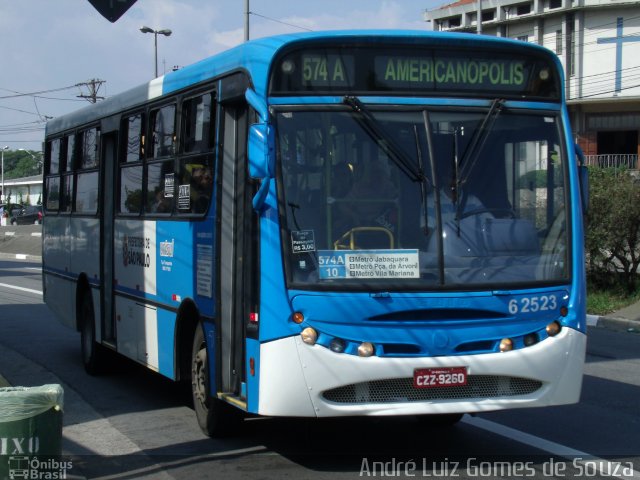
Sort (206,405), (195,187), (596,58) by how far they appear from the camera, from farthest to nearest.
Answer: (596,58)
(195,187)
(206,405)

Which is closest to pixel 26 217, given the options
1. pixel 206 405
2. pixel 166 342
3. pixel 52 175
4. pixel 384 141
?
pixel 52 175

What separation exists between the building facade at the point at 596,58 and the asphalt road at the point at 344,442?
124ft

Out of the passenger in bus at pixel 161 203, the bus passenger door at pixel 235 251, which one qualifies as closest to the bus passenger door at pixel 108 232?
the passenger in bus at pixel 161 203

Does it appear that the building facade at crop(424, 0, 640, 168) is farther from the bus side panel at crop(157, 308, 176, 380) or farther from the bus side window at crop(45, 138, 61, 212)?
the bus side panel at crop(157, 308, 176, 380)

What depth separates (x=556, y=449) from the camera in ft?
24.9

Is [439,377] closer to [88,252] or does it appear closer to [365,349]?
[365,349]

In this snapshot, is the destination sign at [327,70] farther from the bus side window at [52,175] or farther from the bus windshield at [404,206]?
the bus side window at [52,175]

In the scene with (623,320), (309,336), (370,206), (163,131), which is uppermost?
(163,131)

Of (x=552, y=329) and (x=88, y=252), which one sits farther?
(x=88, y=252)

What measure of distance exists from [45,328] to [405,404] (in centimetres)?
1161

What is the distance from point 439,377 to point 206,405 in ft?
7.88

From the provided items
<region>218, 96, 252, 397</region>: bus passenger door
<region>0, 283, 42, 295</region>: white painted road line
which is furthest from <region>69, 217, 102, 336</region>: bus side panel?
<region>0, 283, 42, 295</region>: white painted road line

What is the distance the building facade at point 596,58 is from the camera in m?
45.9

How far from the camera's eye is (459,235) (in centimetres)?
668
